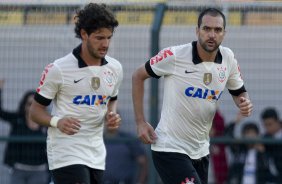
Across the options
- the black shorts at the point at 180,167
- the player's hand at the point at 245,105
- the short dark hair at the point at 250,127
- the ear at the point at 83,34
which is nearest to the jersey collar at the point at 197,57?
the player's hand at the point at 245,105

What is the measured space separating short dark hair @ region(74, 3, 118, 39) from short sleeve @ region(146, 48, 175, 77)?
48cm

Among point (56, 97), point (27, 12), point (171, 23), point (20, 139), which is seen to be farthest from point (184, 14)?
point (56, 97)

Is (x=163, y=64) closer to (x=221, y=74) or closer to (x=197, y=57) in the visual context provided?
(x=197, y=57)

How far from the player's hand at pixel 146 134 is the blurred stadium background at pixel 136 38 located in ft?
10.1

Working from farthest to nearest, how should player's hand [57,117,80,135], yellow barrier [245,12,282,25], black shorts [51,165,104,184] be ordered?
1. yellow barrier [245,12,282,25]
2. black shorts [51,165,104,184]
3. player's hand [57,117,80,135]

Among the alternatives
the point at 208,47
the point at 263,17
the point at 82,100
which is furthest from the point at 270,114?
the point at 82,100

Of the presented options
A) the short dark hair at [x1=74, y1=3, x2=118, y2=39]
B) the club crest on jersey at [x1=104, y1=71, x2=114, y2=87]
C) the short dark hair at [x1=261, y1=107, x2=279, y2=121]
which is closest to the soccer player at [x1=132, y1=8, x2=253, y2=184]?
the club crest on jersey at [x1=104, y1=71, x2=114, y2=87]

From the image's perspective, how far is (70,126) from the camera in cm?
695

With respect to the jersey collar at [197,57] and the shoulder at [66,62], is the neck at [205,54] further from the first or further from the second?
the shoulder at [66,62]

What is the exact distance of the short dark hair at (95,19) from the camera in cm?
735

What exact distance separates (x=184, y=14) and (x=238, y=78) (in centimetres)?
293

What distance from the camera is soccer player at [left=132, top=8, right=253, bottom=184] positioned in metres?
7.43

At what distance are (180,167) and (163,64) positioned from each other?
0.90 meters

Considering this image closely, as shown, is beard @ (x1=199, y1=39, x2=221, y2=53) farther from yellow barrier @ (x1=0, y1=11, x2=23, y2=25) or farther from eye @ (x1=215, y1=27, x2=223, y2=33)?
yellow barrier @ (x1=0, y1=11, x2=23, y2=25)
